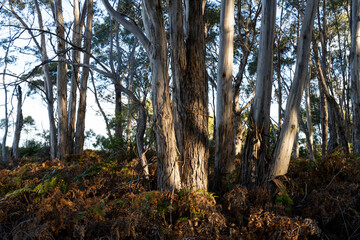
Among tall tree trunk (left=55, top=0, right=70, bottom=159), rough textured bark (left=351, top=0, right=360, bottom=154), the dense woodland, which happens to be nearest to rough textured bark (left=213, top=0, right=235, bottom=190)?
the dense woodland

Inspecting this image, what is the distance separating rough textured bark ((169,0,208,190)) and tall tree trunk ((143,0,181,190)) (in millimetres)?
280

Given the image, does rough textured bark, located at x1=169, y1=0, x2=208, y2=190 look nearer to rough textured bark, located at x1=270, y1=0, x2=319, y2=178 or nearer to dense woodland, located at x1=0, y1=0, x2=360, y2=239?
dense woodland, located at x1=0, y1=0, x2=360, y2=239

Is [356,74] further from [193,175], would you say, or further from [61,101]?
[61,101]

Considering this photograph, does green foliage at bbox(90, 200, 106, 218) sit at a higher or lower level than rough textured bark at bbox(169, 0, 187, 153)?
lower

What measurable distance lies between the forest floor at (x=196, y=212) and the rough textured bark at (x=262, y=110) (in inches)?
11.8

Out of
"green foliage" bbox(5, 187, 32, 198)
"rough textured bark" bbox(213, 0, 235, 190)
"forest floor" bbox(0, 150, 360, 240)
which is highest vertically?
"rough textured bark" bbox(213, 0, 235, 190)

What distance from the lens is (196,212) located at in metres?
3.12

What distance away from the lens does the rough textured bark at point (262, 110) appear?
3.92 meters

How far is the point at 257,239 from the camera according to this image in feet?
9.69

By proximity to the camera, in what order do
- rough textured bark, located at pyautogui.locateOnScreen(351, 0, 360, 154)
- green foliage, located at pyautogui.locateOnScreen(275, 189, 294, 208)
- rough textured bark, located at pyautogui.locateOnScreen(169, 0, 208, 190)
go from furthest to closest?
rough textured bark, located at pyautogui.locateOnScreen(351, 0, 360, 154)
rough textured bark, located at pyautogui.locateOnScreen(169, 0, 208, 190)
green foliage, located at pyautogui.locateOnScreen(275, 189, 294, 208)

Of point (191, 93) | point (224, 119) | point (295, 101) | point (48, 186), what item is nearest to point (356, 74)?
point (295, 101)

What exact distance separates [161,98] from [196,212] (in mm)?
1403

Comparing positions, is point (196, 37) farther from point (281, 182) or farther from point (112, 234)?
point (112, 234)

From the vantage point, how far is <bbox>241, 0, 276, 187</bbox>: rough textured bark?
3.92m
